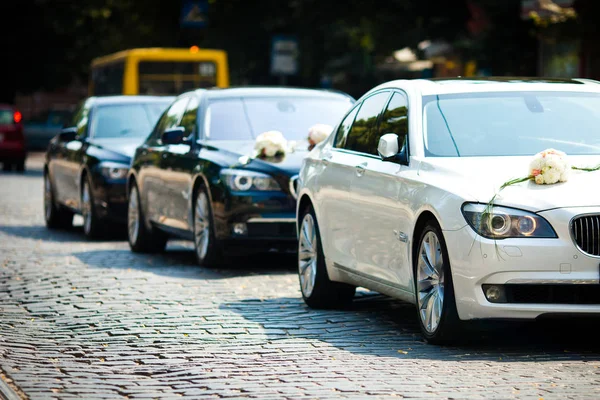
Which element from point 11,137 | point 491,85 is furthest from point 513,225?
point 11,137

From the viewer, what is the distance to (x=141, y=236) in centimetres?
1532

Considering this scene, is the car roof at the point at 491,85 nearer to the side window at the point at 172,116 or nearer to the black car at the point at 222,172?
the black car at the point at 222,172

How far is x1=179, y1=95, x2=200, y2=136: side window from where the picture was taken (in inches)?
559

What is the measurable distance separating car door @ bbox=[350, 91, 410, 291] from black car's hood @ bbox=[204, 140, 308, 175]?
10.5 feet

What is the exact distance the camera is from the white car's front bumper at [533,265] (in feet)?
25.2

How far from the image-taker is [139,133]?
711 inches

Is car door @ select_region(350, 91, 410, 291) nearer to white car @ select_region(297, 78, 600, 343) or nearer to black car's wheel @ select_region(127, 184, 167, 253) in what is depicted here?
white car @ select_region(297, 78, 600, 343)

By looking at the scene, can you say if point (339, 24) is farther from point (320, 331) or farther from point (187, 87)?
point (320, 331)

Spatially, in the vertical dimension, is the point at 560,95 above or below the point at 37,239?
above

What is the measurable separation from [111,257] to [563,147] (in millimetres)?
6989

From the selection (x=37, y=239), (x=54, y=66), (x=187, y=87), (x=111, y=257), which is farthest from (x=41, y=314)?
(x=54, y=66)

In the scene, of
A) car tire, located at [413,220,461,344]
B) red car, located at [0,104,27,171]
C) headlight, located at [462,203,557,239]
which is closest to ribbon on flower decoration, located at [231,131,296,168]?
car tire, located at [413,220,461,344]

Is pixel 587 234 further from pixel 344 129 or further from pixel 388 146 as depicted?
pixel 344 129

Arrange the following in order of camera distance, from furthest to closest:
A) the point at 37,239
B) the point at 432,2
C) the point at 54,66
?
the point at 54,66
the point at 432,2
the point at 37,239
